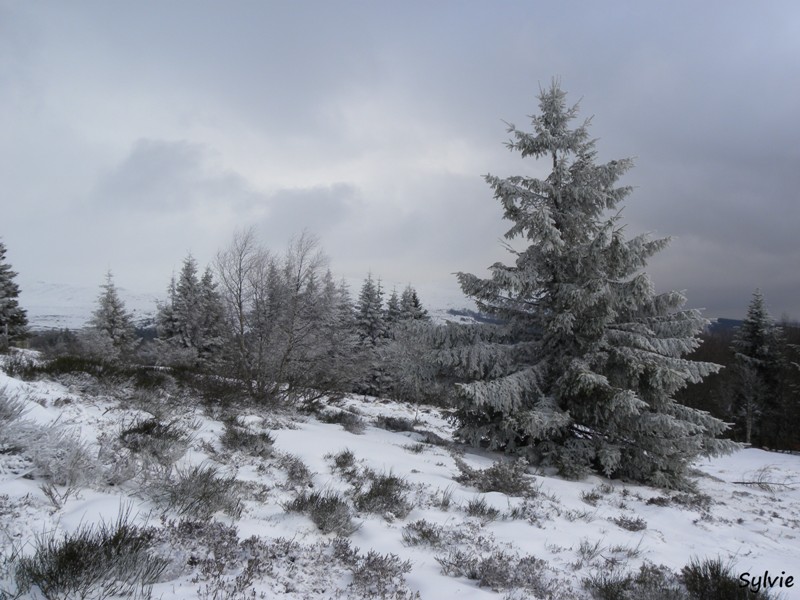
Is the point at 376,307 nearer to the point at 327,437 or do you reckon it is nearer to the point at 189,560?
the point at 327,437

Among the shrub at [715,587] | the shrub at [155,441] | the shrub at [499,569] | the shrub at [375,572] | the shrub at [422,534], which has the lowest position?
the shrub at [422,534]

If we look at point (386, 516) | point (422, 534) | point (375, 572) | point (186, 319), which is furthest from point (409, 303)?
point (375, 572)

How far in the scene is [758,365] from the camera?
30.8 meters

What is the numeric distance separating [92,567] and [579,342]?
9424mm

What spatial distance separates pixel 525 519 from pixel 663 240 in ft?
23.8

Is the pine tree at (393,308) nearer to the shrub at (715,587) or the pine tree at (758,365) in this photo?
the pine tree at (758,365)

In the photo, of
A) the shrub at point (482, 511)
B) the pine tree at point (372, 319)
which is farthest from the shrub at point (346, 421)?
the pine tree at point (372, 319)

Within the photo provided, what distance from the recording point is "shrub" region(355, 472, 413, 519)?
15.7 feet

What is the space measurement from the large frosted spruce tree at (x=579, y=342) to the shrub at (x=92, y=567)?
Result: 6.66 metres

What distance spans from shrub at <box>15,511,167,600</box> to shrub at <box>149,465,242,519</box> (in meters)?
0.89

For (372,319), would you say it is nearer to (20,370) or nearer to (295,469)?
(20,370)

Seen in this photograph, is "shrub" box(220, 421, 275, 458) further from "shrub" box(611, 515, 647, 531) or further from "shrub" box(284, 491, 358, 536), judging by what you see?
"shrub" box(611, 515, 647, 531)

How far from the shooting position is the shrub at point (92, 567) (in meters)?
2.31

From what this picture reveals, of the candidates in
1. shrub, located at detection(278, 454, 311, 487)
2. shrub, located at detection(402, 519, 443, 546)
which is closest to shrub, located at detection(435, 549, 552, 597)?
shrub, located at detection(402, 519, 443, 546)
